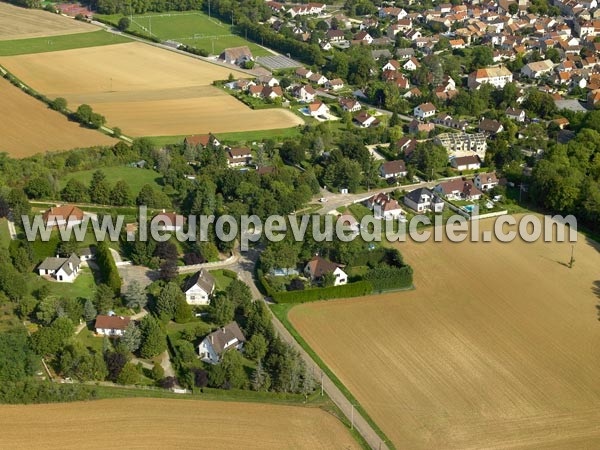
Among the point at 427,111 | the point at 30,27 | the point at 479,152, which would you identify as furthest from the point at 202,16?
the point at 479,152

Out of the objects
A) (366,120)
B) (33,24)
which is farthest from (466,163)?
(33,24)

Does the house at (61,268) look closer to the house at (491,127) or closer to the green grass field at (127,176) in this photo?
the green grass field at (127,176)

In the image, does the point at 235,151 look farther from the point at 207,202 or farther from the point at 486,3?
the point at 486,3

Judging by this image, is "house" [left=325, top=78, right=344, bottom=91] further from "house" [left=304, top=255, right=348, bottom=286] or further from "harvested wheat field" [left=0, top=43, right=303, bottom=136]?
"house" [left=304, top=255, right=348, bottom=286]

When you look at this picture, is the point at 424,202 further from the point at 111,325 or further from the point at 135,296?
the point at 111,325

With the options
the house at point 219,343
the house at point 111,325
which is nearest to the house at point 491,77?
the house at point 219,343

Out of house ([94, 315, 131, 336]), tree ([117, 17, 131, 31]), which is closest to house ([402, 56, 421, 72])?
tree ([117, 17, 131, 31])
